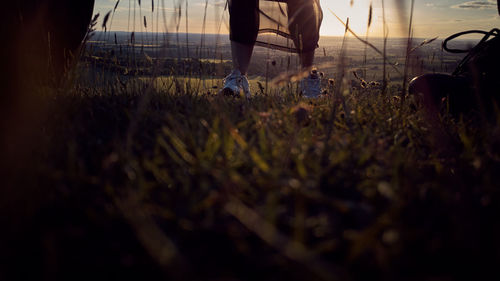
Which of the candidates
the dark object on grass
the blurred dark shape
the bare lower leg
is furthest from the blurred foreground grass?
the bare lower leg

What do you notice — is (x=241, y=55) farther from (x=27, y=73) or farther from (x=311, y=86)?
(x=27, y=73)

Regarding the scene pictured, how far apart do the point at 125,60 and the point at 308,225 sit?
2.20 meters

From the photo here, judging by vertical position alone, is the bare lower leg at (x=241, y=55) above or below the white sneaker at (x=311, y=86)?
above

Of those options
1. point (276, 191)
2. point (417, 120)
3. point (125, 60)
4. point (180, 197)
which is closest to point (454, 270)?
point (276, 191)

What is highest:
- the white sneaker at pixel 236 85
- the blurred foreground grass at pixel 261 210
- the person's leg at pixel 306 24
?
the person's leg at pixel 306 24

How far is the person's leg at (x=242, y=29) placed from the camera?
241cm

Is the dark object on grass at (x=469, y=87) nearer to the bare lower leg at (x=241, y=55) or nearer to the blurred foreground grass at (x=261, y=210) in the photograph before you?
the blurred foreground grass at (x=261, y=210)

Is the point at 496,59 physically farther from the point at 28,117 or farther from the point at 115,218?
the point at 28,117

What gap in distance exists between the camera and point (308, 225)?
703 millimetres

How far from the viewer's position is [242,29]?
8.01 ft

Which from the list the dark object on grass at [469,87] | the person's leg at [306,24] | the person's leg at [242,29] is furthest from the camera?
the person's leg at [306,24]

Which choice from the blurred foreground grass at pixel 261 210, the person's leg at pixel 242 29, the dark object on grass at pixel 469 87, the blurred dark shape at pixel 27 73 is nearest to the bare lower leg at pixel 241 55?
the person's leg at pixel 242 29

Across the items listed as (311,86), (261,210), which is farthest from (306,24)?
(261,210)

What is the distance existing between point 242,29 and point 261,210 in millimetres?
1974
